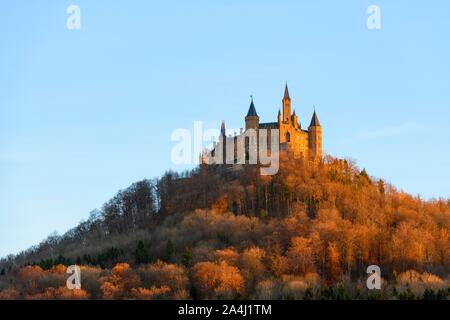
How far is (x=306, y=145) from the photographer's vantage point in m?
129

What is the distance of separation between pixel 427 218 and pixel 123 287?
44.4m

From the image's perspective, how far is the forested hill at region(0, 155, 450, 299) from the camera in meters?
80.7

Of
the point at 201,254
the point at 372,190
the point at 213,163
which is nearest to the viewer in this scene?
the point at 201,254

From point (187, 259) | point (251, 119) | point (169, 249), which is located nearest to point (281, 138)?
point (251, 119)

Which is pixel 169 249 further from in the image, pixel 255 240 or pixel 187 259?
pixel 255 240

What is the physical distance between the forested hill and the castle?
3.93 metres

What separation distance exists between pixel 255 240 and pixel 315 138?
119 feet

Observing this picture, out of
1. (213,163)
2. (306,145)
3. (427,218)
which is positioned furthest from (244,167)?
(427,218)

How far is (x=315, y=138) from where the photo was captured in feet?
427

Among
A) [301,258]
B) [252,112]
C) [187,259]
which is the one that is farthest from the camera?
[252,112]

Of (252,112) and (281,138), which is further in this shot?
(252,112)

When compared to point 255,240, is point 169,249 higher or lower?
lower

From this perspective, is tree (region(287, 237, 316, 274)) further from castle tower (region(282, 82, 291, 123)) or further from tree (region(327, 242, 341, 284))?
castle tower (region(282, 82, 291, 123))

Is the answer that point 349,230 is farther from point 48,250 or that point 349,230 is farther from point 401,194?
point 48,250
